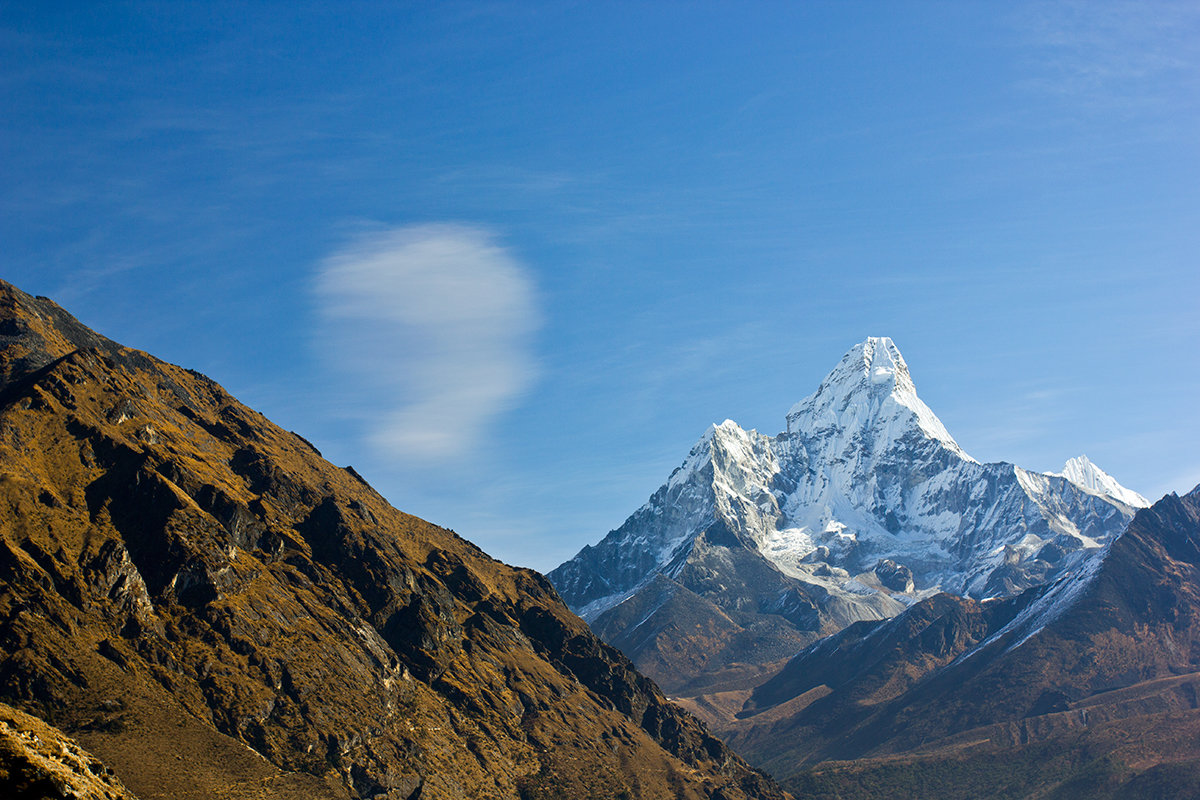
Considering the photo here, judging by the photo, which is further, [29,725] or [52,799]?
[29,725]

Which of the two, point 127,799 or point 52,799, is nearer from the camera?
point 52,799

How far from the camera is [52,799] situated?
51812 millimetres

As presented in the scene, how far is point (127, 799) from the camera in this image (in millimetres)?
60375

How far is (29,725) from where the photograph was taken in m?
59.2

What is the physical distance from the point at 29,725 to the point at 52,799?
8901mm

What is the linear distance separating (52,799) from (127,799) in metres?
9.07

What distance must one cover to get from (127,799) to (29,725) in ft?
20.8
